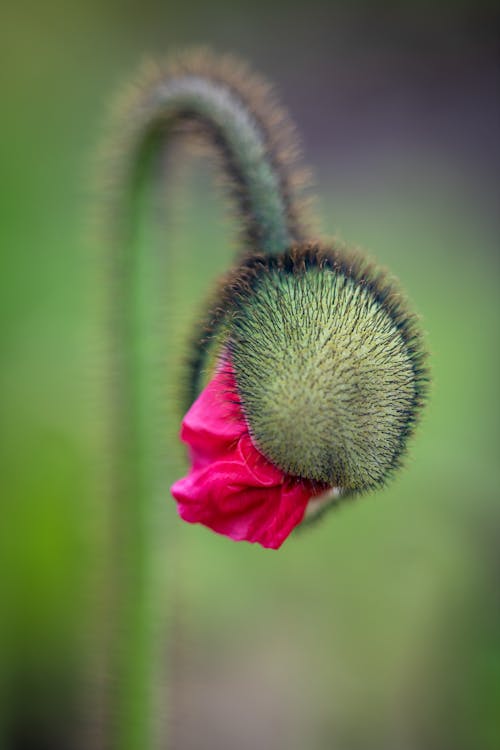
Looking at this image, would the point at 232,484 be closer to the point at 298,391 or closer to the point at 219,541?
the point at 298,391

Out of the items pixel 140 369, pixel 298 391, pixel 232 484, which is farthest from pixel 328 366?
pixel 140 369

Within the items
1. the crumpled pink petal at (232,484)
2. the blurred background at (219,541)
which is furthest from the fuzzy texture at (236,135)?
the crumpled pink petal at (232,484)

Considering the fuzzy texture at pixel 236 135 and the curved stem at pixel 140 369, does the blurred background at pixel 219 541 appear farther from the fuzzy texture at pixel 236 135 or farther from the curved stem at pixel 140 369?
the fuzzy texture at pixel 236 135

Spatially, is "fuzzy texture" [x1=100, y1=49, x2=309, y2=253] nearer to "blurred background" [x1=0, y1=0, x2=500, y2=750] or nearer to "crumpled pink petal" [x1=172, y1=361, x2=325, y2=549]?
"blurred background" [x1=0, y1=0, x2=500, y2=750]

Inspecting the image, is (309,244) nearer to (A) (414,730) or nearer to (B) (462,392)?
(A) (414,730)

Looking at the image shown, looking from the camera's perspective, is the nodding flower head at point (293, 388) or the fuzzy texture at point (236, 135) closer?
the nodding flower head at point (293, 388)

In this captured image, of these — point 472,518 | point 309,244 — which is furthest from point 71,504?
point 309,244

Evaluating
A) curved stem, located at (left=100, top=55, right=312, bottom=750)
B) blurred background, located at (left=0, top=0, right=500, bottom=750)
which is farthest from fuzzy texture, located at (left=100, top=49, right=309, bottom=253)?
blurred background, located at (left=0, top=0, right=500, bottom=750)
